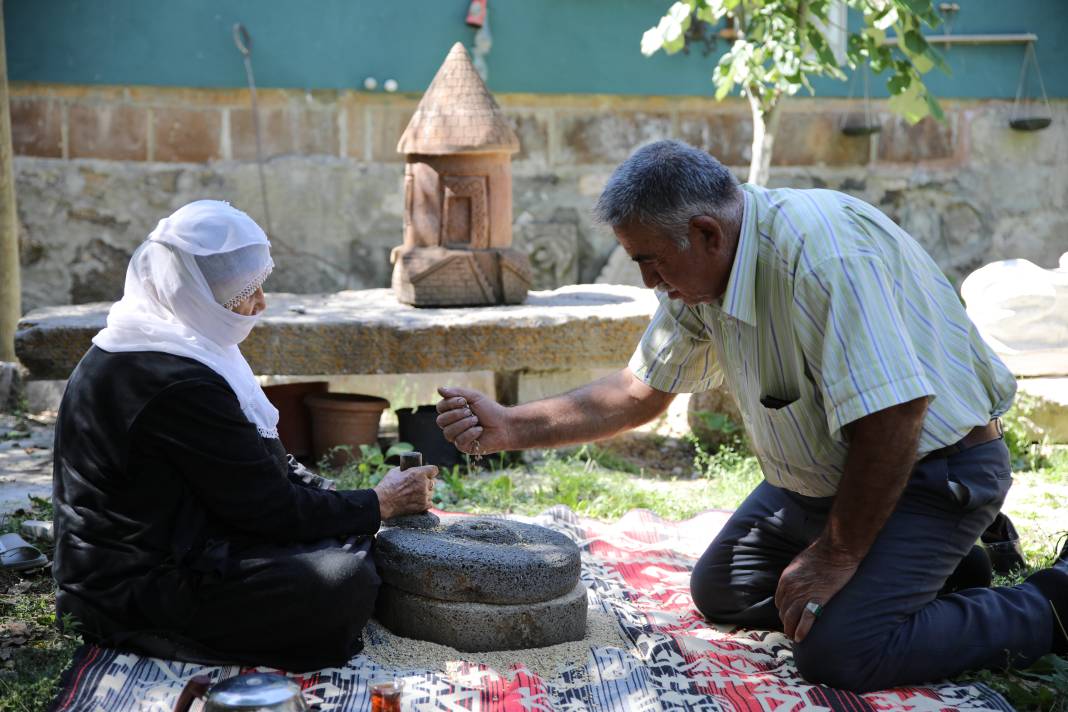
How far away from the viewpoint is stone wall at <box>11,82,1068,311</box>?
757 cm

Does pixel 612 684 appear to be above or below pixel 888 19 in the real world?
below

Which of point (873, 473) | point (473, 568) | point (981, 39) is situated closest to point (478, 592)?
point (473, 568)

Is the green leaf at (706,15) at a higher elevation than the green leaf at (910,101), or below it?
higher

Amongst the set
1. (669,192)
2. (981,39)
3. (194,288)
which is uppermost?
(981,39)

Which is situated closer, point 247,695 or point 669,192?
point 247,695

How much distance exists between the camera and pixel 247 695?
7.92 feet

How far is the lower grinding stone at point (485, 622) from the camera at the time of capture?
3.34 meters

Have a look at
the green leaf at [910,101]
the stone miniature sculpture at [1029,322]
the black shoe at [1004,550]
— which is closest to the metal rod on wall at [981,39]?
the stone miniature sculpture at [1029,322]

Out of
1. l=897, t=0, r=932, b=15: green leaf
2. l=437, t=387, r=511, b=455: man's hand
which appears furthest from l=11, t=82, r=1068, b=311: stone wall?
l=437, t=387, r=511, b=455: man's hand

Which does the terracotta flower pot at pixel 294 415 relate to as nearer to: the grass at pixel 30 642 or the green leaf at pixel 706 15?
the grass at pixel 30 642

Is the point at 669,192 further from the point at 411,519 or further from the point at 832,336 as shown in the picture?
the point at 411,519

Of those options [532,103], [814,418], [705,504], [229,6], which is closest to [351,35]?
[229,6]

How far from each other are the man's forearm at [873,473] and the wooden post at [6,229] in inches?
212

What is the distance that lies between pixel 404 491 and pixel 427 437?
2.31m
